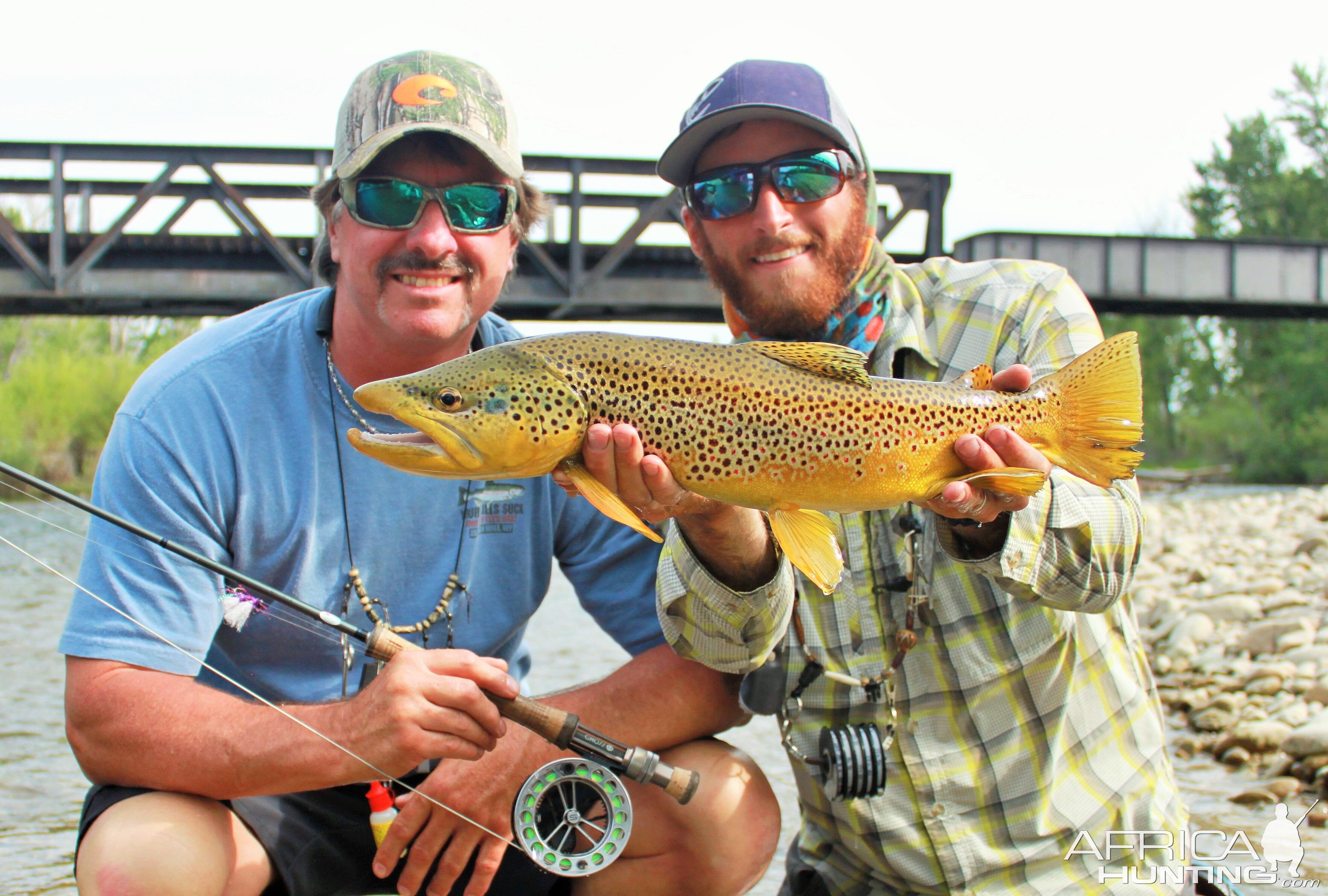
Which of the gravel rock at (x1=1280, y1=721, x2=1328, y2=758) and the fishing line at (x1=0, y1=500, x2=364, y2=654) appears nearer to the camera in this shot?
the fishing line at (x1=0, y1=500, x2=364, y2=654)

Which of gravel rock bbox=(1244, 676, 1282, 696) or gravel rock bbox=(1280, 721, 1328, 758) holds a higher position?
gravel rock bbox=(1280, 721, 1328, 758)

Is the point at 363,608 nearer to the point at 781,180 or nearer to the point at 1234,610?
the point at 781,180

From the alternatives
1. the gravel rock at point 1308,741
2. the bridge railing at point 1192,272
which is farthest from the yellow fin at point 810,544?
the bridge railing at point 1192,272

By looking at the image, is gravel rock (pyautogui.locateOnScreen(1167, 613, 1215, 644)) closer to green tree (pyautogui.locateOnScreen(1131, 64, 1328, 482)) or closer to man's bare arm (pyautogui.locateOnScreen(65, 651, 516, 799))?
man's bare arm (pyautogui.locateOnScreen(65, 651, 516, 799))

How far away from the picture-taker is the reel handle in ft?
9.52

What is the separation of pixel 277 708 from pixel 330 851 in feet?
1.95

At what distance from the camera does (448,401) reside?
2.34 metres

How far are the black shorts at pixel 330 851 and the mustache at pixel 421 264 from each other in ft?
5.06

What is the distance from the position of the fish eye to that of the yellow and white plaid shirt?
0.86m

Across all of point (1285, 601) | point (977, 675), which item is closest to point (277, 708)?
point (977, 675)

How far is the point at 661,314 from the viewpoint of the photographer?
24.4 metres

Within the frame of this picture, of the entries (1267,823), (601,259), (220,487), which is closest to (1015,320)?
(220,487)

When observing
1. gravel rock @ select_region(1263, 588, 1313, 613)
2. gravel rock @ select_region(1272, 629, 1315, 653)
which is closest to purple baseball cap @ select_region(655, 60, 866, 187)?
gravel rock @ select_region(1272, 629, 1315, 653)

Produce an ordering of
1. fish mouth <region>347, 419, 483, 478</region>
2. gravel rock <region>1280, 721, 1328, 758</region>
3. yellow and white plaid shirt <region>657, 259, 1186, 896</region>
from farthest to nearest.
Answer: gravel rock <region>1280, 721, 1328, 758</region> → yellow and white plaid shirt <region>657, 259, 1186, 896</region> → fish mouth <region>347, 419, 483, 478</region>
